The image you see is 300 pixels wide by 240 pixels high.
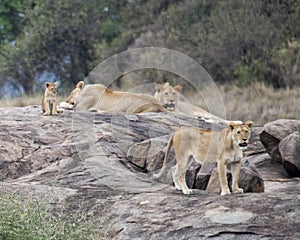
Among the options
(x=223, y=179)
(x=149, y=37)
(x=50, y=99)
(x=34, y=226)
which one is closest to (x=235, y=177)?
(x=223, y=179)

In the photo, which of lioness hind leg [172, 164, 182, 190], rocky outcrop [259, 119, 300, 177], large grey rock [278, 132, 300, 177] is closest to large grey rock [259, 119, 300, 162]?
rocky outcrop [259, 119, 300, 177]

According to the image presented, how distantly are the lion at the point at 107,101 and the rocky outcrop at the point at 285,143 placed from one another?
11.8 ft

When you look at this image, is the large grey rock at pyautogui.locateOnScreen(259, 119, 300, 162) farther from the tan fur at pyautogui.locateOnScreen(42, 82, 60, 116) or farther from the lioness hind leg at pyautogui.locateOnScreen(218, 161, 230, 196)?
the tan fur at pyautogui.locateOnScreen(42, 82, 60, 116)

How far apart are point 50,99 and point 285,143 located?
3561 mm

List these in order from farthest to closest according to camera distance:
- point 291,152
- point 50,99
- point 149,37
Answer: point 149,37, point 50,99, point 291,152

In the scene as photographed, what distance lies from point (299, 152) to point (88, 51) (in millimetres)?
20787

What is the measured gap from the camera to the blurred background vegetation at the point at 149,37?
2655 cm

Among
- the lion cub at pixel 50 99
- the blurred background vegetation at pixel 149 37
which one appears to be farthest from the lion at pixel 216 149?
the blurred background vegetation at pixel 149 37

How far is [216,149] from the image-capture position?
9555 mm

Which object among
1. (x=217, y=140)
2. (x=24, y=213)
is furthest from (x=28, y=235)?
(x=217, y=140)

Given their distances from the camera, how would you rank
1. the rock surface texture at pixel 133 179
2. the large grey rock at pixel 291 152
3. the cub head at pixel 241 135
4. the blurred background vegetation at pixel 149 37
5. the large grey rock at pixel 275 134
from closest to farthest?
the rock surface texture at pixel 133 179
the cub head at pixel 241 135
the large grey rock at pixel 291 152
the large grey rock at pixel 275 134
the blurred background vegetation at pixel 149 37

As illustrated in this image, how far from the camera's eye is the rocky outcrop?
10992 mm

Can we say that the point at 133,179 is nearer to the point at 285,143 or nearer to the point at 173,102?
the point at 285,143

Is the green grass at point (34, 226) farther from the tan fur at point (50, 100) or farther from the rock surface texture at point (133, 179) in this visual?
the tan fur at point (50, 100)
